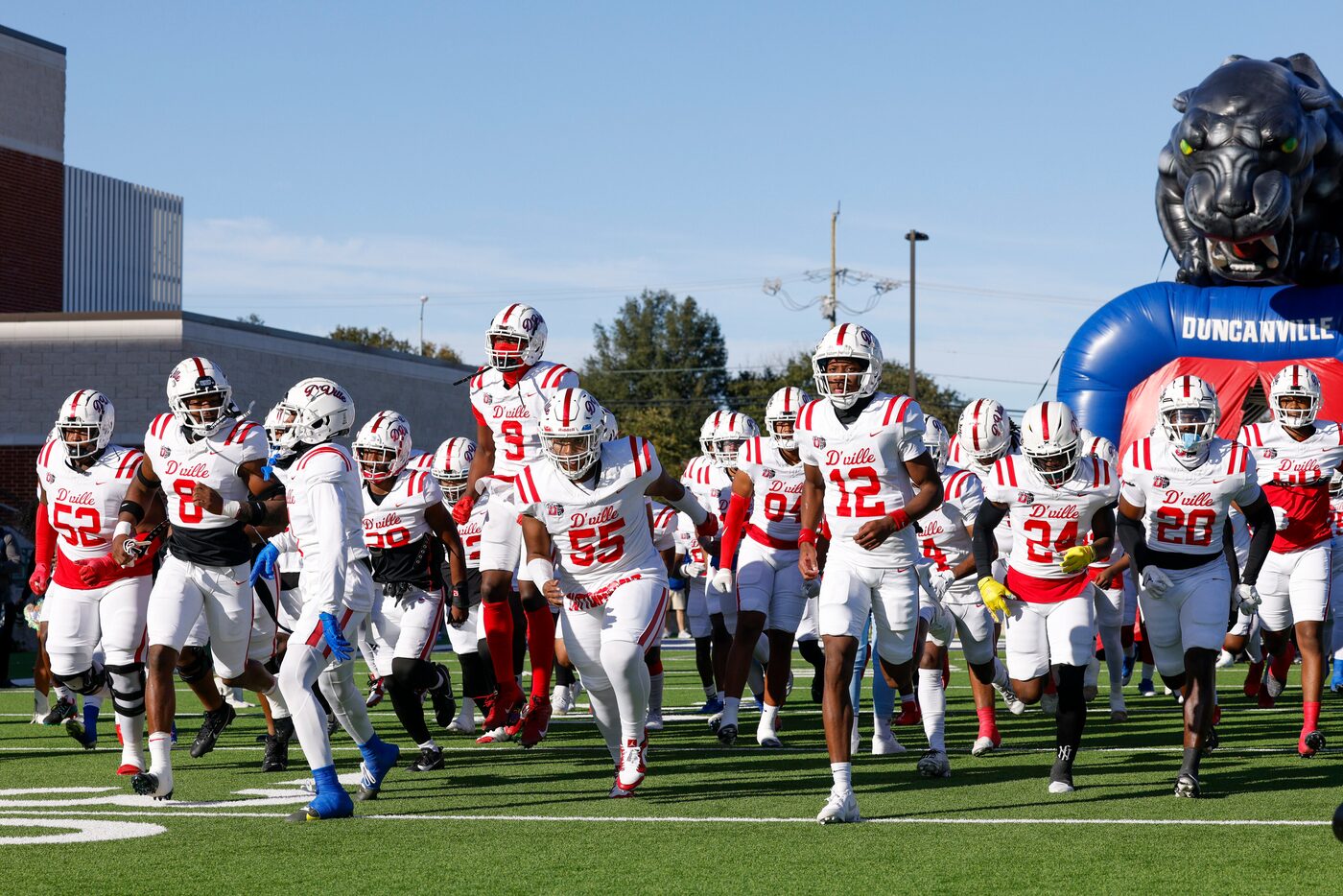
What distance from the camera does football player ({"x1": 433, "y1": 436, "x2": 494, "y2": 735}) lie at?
10773 mm

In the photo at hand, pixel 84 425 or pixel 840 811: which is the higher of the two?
pixel 84 425

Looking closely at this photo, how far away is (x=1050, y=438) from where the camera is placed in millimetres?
8156

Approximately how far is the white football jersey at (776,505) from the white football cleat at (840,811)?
11.5 feet

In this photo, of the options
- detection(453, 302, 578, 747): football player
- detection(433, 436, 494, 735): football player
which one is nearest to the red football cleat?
detection(453, 302, 578, 747): football player

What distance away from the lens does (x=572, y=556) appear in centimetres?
783

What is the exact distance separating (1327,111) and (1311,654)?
10.7 metres

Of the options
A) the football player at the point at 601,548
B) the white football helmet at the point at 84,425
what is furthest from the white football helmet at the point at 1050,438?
the white football helmet at the point at 84,425

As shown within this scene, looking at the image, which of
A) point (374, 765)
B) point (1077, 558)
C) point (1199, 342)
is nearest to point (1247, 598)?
point (1077, 558)

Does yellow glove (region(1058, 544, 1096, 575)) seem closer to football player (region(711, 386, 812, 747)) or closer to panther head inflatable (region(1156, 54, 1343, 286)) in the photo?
football player (region(711, 386, 812, 747))

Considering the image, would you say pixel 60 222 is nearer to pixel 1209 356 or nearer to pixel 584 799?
pixel 1209 356

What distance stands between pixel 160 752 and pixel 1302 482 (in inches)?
260

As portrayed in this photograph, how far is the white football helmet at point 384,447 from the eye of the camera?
9648 millimetres

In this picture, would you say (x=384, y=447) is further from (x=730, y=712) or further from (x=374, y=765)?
(x=730, y=712)

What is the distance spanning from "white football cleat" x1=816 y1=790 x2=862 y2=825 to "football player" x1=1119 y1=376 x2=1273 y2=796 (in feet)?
6.02
